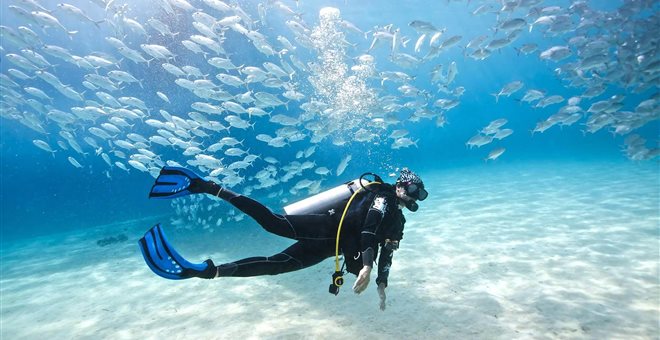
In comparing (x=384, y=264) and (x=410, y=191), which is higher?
(x=410, y=191)

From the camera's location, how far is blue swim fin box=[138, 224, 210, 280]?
3271mm

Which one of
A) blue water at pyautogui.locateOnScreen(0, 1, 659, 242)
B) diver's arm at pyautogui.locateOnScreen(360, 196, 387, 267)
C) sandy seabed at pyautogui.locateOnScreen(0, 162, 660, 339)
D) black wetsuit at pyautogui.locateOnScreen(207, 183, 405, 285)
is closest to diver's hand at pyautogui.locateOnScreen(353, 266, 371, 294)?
diver's arm at pyautogui.locateOnScreen(360, 196, 387, 267)

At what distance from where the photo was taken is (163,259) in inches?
130

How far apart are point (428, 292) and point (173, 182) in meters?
4.55

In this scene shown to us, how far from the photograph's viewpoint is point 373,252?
128 inches

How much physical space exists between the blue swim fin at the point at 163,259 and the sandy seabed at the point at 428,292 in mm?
2038

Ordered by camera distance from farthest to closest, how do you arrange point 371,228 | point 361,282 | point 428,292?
point 428,292
point 371,228
point 361,282

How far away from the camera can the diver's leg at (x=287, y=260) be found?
3717 mm

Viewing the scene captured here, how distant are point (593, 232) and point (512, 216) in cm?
270

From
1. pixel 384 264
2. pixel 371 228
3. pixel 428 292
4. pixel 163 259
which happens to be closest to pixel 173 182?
pixel 163 259

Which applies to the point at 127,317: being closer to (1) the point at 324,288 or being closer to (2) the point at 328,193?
(1) the point at 324,288

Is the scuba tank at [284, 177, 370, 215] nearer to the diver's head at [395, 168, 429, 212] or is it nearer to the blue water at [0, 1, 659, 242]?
the diver's head at [395, 168, 429, 212]

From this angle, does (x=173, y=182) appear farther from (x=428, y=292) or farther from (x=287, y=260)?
(x=428, y=292)

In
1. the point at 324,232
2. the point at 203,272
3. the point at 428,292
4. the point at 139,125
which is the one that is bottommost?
the point at 428,292
